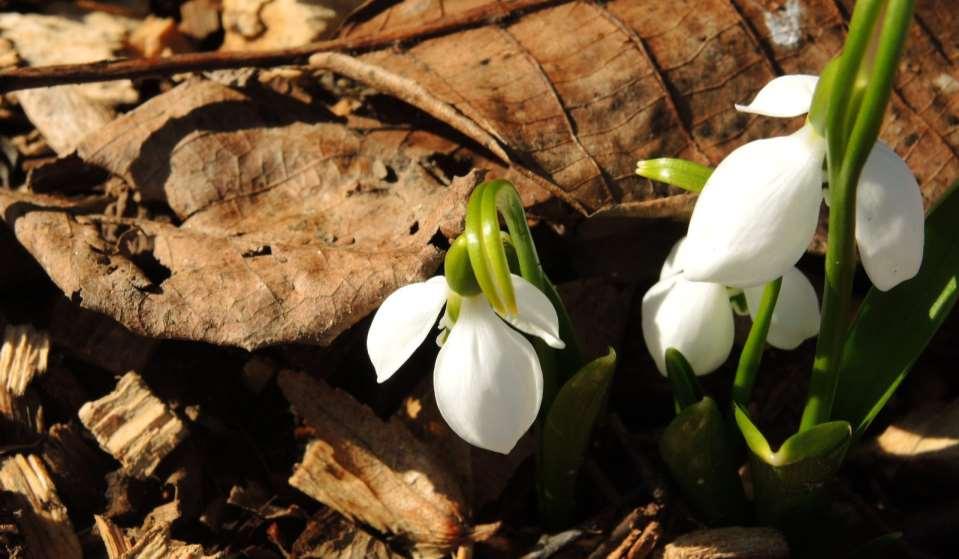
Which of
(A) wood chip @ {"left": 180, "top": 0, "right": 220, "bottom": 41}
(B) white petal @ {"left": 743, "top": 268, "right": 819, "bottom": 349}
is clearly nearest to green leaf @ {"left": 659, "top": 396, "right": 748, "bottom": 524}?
(B) white petal @ {"left": 743, "top": 268, "right": 819, "bottom": 349}

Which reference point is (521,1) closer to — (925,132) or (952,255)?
(925,132)

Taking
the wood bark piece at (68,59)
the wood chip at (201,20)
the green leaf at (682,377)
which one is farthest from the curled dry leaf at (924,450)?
the wood chip at (201,20)

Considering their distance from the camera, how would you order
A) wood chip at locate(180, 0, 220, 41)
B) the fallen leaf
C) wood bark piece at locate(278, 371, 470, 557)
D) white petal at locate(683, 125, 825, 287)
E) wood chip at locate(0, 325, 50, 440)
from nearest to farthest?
white petal at locate(683, 125, 825, 287) → wood bark piece at locate(278, 371, 470, 557) → wood chip at locate(0, 325, 50, 440) → the fallen leaf → wood chip at locate(180, 0, 220, 41)

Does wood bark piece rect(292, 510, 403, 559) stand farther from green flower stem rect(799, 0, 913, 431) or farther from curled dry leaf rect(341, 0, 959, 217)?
green flower stem rect(799, 0, 913, 431)

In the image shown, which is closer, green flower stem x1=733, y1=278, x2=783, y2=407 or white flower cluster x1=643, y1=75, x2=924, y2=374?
white flower cluster x1=643, y1=75, x2=924, y2=374

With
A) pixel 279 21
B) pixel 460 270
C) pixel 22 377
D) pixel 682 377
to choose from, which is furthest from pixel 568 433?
pixel 279 21

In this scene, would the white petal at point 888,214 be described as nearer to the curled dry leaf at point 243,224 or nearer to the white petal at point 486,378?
the white petal at point 486,378
